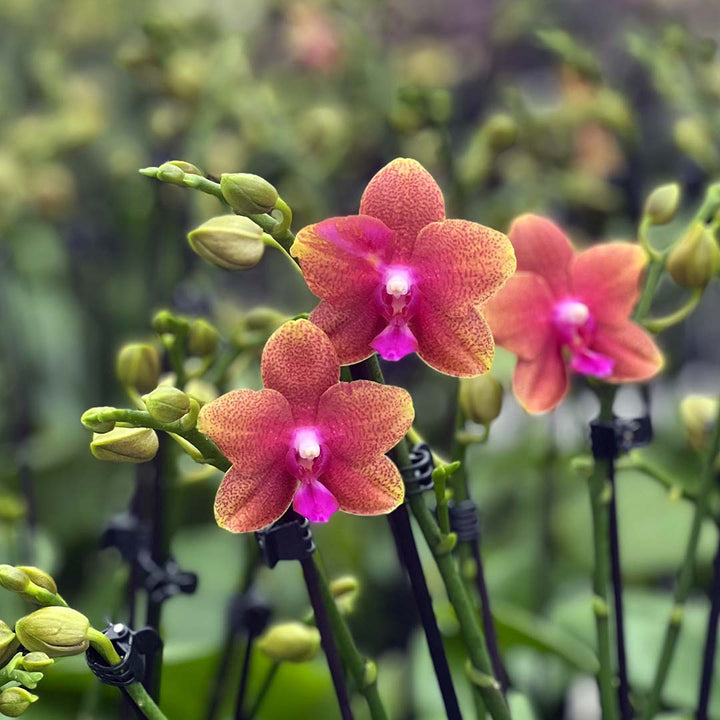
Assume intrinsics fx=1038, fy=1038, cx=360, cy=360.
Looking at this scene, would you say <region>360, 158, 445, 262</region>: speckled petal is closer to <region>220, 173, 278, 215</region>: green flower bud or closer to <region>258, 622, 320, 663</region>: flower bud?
<region>220, 173, 278, 215</region>: green flower bud

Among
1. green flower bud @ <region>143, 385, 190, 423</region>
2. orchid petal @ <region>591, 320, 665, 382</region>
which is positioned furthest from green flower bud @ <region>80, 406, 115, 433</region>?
orchid petal @ <region>591, 320, 665, 382</region>

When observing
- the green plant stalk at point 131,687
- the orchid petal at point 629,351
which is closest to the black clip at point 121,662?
the green plant stalk at point 131,687

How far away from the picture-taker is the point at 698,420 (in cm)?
52

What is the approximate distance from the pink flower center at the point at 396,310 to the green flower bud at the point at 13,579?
139mm

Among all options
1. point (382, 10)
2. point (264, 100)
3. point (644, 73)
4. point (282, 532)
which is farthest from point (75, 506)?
point (644, 73)

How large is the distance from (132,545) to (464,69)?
3.27 ft

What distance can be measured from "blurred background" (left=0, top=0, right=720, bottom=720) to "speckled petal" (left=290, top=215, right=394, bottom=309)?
0.11 m

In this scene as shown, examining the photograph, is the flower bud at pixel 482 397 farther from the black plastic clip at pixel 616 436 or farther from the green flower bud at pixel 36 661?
the green flower bud at pixel 36 661

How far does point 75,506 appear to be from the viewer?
1.02m

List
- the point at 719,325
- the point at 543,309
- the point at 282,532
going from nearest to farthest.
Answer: the point at 282,532 → the point at 543,309 → the point at 719,325

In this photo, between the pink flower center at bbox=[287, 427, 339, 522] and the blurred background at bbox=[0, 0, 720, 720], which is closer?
the pink flower center at bbox=[287, 427, 339, 522]

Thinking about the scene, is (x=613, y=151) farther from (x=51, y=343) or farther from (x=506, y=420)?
(x=51, y=343)

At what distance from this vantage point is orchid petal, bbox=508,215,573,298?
1.50ft

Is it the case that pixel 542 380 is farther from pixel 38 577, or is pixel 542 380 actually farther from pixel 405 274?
pixel 38 577
